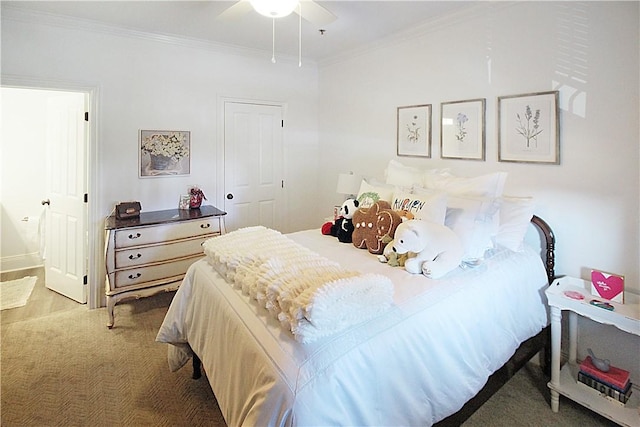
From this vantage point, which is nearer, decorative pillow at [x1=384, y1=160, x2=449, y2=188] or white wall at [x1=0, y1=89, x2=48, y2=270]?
decorative pillow at [x1=384, y1=160, x2=449, y2=188]

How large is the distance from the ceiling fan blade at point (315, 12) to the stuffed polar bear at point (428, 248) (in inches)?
55.9

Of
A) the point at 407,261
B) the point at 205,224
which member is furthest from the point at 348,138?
the point at 407,261

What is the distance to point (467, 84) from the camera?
2.84 m

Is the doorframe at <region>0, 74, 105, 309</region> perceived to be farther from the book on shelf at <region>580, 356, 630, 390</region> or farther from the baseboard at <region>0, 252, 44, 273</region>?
the book on shelf at <region>580, 356, 630, 390</region>

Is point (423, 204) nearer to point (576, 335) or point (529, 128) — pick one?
point (529, 128)

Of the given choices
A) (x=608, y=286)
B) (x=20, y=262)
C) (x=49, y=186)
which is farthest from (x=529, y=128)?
(x=20, y=262)

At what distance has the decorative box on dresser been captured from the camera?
9.56 ft

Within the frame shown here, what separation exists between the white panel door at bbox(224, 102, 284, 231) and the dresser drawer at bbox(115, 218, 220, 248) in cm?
72

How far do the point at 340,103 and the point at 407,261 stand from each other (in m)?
2.85

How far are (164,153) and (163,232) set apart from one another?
96 cm

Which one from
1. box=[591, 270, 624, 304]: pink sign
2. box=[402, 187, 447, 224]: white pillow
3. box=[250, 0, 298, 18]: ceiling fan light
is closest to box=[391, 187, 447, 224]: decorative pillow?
box=[402, 187, 447, 224]: white pillow

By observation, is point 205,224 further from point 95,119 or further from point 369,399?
point 369,399

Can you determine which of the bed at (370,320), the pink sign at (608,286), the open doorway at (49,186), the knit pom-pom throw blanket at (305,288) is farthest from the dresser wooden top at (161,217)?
the pink sign at (608,286)

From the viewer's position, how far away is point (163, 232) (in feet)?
10.3
